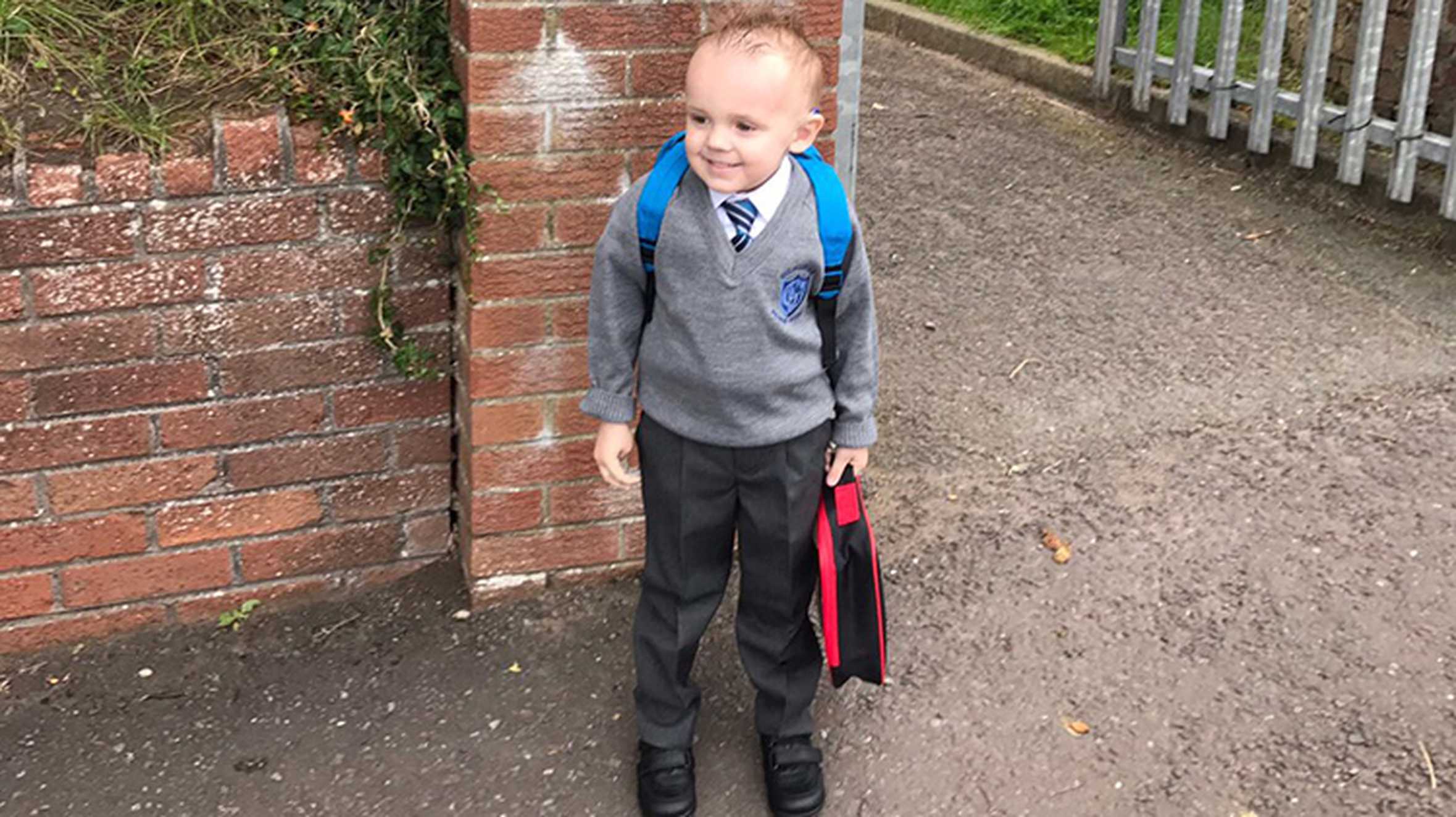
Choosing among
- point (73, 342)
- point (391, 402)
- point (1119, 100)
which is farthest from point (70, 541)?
point (1119, 100)

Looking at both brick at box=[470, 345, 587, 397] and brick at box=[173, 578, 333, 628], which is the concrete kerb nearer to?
brick at box=[470, 345, 587, 397]

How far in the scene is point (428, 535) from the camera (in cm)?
355

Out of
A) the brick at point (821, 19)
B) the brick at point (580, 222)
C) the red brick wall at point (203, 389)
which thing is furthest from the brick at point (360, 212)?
the brick at point (821, 19)

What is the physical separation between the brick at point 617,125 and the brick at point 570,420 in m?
0.54

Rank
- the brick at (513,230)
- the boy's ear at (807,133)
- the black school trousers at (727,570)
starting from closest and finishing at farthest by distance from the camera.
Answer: the boy's ear at (807,133), the black school trousers at (727,570), the brick at (513,230)

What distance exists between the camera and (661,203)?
2.62 metres

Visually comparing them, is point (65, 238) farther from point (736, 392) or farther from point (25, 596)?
point (736, 392)

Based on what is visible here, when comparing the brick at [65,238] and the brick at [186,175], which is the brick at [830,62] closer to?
the brick at [186,175]

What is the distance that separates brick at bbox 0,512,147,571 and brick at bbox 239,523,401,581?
22 cm

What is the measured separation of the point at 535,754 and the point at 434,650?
16.4 inches

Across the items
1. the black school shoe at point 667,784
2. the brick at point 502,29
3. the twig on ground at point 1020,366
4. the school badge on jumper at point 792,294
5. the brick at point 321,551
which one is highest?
the brick at point 502,29

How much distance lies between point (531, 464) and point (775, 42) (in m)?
1.21

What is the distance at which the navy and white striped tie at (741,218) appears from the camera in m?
2.60

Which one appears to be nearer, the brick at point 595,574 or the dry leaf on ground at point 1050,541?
the brick at point 595,574
